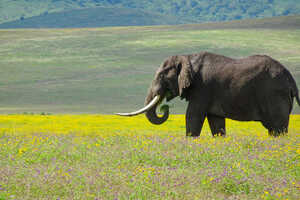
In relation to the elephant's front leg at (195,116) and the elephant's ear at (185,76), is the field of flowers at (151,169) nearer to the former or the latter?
the elephant's front leg at (195,116)

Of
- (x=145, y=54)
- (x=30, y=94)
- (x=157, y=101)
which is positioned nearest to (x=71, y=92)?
(x=30, y=94)

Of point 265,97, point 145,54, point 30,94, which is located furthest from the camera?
point 145,54

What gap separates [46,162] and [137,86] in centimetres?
7501

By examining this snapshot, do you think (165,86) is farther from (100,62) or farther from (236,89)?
(100,62)

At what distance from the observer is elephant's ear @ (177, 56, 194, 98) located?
595 inches

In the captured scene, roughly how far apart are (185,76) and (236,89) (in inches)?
51.6

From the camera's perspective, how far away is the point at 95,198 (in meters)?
8.00

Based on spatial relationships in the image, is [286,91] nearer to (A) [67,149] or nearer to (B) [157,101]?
(B) [157,101]

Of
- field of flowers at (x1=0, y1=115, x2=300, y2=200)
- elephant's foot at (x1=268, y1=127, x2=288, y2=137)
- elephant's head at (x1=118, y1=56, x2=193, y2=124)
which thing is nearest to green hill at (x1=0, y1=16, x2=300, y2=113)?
elephant's head at (x1=118, y1=56, x2=193, y2=124)

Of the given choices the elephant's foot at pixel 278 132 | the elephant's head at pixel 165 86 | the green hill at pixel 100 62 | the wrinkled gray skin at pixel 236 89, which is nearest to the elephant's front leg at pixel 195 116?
the wrinkled gray skin at pixel 236 89

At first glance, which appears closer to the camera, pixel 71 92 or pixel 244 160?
pixel 244 160

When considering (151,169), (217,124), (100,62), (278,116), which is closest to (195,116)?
(217,124)

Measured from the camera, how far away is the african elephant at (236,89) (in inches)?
589

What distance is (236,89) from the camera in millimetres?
15148
